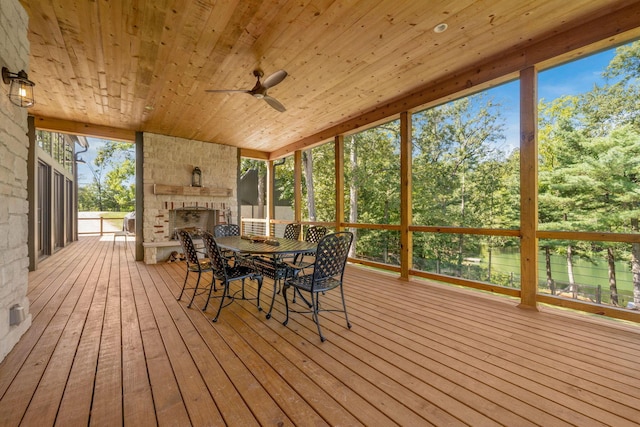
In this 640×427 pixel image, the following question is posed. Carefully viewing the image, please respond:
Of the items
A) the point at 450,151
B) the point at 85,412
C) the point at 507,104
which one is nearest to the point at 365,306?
the point at 85,412

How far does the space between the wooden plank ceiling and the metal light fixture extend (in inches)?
27.5

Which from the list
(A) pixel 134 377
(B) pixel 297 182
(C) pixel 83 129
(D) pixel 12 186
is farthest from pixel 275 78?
(C) pixel 83 129

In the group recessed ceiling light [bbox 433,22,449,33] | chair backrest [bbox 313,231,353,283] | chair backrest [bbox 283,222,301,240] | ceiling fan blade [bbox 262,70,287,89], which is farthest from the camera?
chair backrest [bbox 283,222,301,240]

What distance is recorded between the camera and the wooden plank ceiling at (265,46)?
2365 mm

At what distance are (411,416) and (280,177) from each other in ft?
36.4

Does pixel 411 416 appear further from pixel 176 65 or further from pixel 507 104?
pixel 507 104

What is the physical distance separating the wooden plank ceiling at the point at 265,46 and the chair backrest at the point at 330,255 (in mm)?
2010

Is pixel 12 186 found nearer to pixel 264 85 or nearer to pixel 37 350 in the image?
pixel 37 350

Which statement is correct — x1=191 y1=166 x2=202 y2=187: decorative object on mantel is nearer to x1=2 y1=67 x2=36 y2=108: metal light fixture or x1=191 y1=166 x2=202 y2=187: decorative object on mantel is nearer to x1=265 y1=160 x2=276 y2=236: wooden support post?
x1=265 y1=160 x2=276 y2=236: wooden support post

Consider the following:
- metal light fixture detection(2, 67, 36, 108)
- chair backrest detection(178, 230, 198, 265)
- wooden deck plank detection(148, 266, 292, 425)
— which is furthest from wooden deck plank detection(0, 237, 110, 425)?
metal light fixture detection(2, 67, 36, 108)

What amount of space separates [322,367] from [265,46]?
3.07 m

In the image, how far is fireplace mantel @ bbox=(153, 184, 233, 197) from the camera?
5.85 m

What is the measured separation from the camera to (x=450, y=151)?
560 cm

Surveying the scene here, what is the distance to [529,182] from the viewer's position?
3.02 metres
